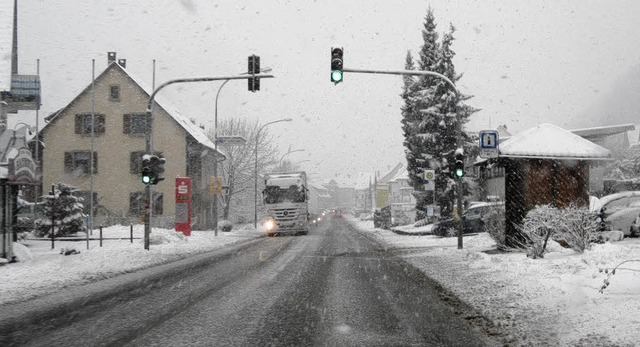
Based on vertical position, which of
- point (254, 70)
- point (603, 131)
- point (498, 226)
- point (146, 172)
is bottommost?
point (498, 226)

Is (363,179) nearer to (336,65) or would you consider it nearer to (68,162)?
(68,162)

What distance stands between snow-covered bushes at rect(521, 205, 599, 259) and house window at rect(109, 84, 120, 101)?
121 ft

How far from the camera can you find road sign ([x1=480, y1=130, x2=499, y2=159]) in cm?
1669

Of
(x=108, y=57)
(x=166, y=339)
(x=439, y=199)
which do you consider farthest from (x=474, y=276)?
(x=108, y=57)

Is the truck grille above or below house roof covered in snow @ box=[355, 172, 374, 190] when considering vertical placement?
below

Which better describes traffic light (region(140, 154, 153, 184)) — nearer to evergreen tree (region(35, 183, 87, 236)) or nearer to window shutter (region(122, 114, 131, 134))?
evergreen tree (region(35, 183, 87, 236))

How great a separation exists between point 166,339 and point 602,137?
49.7 m

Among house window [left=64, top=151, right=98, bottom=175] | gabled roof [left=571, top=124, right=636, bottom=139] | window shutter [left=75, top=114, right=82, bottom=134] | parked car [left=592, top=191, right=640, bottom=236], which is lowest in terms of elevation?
parked car [left=592, top=191, right=640, bottom=236]

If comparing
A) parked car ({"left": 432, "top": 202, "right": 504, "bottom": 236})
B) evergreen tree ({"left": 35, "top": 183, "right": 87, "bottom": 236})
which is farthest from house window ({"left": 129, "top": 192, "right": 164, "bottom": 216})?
parked car ({"left": 432, "top": 202, "right": 504, "bottom": 236})

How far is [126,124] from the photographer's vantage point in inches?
1743

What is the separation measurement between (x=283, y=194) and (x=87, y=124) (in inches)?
752

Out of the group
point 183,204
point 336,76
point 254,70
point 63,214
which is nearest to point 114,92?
point 63,214

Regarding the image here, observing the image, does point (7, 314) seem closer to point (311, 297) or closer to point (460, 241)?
point (311, 297)

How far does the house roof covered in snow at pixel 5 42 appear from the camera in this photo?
21203 millimetres
